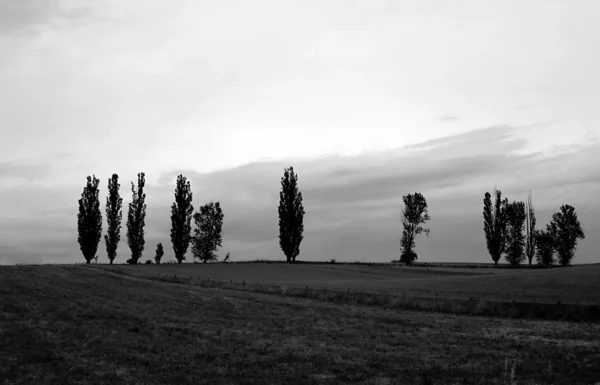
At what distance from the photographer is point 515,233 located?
134500 mm

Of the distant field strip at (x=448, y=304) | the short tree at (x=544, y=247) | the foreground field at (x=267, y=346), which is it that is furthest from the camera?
the short tree at (x=544, y=247)

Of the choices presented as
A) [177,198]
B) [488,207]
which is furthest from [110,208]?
[488,207]

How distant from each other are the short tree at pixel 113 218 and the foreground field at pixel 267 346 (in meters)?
78.9

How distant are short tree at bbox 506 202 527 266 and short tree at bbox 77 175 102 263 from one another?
99242 mm

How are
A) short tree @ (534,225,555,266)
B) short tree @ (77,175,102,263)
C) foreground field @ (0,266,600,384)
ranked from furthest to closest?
short tree @ (534,225,555,266)
short tree @ (77,175,102,263)
foreground field @ (0,266,600,384)

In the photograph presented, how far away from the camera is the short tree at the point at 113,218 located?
368 feet

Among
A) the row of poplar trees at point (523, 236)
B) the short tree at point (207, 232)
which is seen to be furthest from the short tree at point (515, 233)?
the short tree at point (207, 232)

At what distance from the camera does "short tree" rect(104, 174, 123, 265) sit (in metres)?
112

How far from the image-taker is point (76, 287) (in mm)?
44781

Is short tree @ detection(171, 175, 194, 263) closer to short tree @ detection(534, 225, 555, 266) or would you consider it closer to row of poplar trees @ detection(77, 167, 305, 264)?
row of poplar trees @ detection(77, 167, 305, 264)

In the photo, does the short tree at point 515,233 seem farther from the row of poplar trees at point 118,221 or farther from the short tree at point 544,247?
the row of poplar trees at point 118,221

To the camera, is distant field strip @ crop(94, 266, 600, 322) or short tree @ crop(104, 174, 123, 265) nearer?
distant field strip @ crop(94, 266, 600, 322)

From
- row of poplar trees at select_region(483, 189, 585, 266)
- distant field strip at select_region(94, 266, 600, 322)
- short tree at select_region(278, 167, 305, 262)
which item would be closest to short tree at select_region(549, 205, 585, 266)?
row of poplar trees at select_region(483, 189, 585, 266)

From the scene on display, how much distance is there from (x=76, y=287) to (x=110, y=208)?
7713 centimetres
